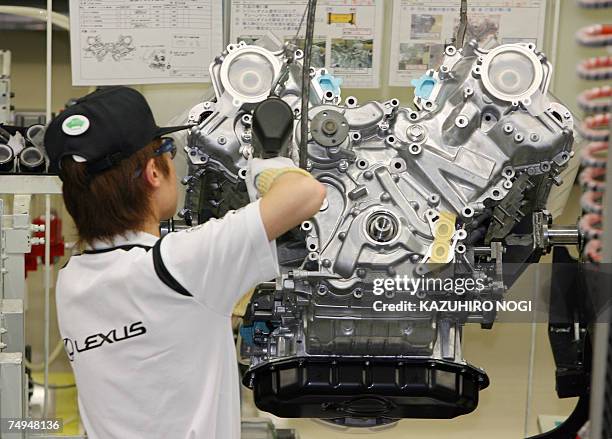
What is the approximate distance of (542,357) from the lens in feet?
15.8

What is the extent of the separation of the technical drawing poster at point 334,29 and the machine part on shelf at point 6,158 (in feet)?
4.11

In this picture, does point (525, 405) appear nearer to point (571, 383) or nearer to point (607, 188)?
point (571, 383)

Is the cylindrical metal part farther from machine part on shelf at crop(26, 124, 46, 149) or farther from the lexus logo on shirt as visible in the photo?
machine part on shelf at crop(26, 124, 46, 149)

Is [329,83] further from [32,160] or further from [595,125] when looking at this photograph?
[595,125]

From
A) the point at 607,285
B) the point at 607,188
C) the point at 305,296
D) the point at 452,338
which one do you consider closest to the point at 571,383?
the point at 452,338

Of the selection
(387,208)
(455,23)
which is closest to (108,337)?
(387,208)

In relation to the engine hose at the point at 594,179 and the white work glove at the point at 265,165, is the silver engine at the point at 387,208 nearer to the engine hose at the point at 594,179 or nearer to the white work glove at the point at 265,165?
the white work glove at the point at 265,165

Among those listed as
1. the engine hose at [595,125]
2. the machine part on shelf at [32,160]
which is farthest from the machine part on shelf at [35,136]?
the engine hose at [595,125]

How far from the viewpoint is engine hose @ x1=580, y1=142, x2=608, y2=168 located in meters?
1.48

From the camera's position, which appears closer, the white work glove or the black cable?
the white work glove

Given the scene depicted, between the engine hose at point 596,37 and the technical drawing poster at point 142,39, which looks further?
the technical drawing poster at point 142,39

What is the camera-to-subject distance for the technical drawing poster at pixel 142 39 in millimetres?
4164

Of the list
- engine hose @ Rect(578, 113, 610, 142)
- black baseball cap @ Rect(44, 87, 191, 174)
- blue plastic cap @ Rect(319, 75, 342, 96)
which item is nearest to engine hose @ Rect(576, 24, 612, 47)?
engine hose @ Rect(578, 113, 610, 142)

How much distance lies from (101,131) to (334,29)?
235 centimetres
